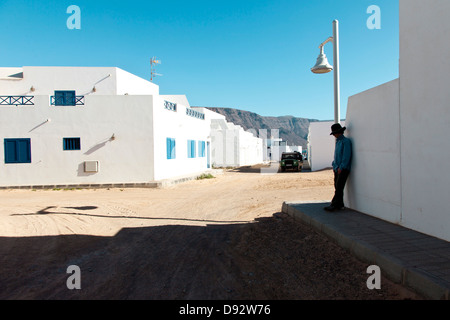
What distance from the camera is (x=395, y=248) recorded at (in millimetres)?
3818

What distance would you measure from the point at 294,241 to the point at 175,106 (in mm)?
14617

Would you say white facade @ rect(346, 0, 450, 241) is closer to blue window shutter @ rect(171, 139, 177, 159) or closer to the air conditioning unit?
the air conditioning unit

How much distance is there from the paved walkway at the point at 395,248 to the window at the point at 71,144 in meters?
13.0

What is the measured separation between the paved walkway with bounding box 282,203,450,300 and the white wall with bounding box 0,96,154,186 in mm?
11627

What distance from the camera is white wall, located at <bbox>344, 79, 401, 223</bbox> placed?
5.02 m

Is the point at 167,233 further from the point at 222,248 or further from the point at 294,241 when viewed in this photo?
the point at 294,241

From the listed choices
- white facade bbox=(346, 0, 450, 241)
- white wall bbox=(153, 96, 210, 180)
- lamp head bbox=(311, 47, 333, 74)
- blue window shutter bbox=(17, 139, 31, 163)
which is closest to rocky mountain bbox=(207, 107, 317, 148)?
white wall bbox=(153, 96, 210, 180)

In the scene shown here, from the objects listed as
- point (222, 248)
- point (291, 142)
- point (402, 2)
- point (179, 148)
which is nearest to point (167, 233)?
point (222, 248)

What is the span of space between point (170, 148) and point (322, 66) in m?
11.7

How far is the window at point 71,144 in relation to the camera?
1496 centimetres

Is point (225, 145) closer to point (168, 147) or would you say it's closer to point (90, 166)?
point (168, 147)

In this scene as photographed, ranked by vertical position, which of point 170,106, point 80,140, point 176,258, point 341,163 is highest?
point 170,106
